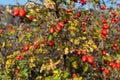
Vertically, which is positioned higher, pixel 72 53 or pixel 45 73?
pixel 72 53

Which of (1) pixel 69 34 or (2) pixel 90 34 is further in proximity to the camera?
(2) pixel 90 34

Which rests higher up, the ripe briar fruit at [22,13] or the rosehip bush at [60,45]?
the ripe briar fruit at [22,13]

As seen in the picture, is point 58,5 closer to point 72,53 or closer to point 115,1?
point 72,53

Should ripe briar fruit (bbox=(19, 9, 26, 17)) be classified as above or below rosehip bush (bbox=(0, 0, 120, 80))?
above

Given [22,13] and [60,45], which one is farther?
[60,45]

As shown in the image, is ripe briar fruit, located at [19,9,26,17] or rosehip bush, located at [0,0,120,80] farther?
rosehip bush, located at [0,0,120,80]

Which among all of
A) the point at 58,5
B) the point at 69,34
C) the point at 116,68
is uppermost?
the point at 58,5

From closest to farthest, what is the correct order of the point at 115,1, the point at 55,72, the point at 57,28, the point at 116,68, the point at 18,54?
the point at 57,28 → the point at 55,72 → the point at 18,54 → the point at 116,68 → the point at 115,1

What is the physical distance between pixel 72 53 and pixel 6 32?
8.40ft

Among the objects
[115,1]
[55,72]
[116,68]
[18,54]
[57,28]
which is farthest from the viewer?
[115,1]

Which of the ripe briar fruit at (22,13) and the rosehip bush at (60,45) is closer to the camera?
the ripe briar fruit at (22,13)

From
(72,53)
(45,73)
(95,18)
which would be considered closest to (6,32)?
(95,18)

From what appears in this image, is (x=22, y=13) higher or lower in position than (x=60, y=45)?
higher

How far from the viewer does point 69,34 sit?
4.64 meters
